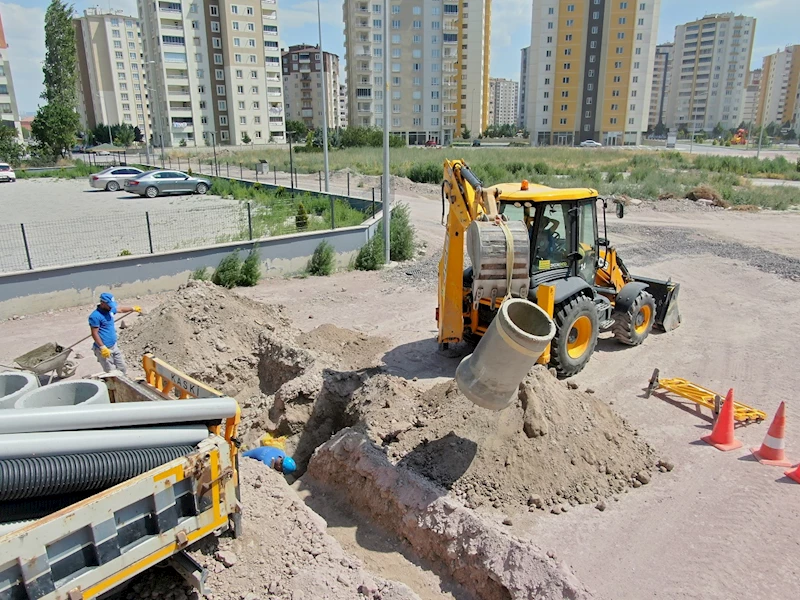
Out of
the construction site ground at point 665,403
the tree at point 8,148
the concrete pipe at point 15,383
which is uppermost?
the tree at point 8,148

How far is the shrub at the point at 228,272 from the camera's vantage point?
13.3 meters

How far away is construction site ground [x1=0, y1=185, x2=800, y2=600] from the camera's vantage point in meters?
4.73

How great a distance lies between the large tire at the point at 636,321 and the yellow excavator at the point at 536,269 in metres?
0.02

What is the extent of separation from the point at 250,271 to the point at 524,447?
9508 mm

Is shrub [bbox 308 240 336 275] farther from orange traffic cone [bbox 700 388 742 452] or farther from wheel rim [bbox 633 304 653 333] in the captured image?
orange traffic cone [bbox 700 388 742 452]

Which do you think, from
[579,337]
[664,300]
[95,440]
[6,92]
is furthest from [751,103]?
[95,440]

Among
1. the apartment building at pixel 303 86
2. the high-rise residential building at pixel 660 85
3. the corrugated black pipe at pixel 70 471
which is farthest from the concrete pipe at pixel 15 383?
the high-rise residential building at pixel 660 85

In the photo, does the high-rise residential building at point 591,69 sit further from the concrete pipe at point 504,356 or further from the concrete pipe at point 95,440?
the concrete pipe at point 95,440

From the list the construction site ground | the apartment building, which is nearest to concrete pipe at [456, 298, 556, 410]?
the construction site ground

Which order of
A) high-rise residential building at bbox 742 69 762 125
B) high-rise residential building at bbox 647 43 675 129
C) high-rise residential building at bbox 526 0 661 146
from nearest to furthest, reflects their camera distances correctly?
1. high-rise residential building at bbox 526 0 661 146
2. high-rise residential building at bbox 742 69 762 125
3. high-rise residential building at bbox 647 43 675 129

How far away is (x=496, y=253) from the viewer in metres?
6.45

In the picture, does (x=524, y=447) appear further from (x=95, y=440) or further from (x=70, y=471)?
(x=70, y=471)

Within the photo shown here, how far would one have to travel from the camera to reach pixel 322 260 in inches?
585

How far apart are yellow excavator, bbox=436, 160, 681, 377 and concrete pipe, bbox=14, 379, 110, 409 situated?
13.0ft
